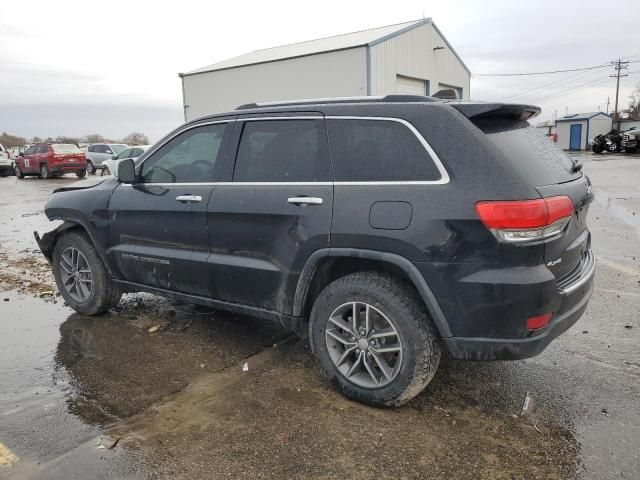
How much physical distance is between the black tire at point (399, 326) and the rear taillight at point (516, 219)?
64cm

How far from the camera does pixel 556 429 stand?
302 cm

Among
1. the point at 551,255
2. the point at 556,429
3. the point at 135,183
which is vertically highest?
the point at 135,183

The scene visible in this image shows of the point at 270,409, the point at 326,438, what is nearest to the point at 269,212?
the point at 270,409

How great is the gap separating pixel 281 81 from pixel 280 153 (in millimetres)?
22273

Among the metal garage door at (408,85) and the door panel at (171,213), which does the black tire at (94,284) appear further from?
the metal garage door at (408,85)

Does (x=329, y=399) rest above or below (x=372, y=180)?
below

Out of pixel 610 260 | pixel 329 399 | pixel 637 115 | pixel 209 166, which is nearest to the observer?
pixel 329 399

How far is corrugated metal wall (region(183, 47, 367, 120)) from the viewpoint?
22.3 metres

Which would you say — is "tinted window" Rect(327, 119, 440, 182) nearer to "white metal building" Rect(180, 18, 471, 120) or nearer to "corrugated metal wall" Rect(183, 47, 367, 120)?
"white metal building" Rect(180, 18, 471, 120)

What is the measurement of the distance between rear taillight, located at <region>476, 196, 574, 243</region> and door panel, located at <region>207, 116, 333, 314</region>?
3.09ft

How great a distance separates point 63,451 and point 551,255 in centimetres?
283

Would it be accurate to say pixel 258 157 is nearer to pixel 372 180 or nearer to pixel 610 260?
pixel 372 180

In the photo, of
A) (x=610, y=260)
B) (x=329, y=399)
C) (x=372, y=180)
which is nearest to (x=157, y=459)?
(x=329, y=399)

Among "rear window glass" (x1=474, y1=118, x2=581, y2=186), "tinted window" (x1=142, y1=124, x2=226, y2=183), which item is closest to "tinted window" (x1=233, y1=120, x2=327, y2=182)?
"tinted window" (x1=142, y1=124, x2=226, y2=183)
